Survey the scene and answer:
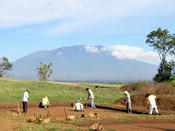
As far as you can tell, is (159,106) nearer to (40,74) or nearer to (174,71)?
(174,71)

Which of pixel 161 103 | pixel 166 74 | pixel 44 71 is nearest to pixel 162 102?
pixel 161 103

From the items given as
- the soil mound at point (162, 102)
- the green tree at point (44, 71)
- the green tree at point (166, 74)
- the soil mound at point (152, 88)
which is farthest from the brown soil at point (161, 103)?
the green tree at point (44, 71)

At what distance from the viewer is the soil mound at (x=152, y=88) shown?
38.1 m

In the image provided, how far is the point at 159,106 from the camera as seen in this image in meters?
27.5

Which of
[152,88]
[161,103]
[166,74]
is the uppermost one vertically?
[166,74]

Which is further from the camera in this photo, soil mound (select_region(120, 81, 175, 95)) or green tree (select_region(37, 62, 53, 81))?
green tree (select_region(37, 62, 53, 81))

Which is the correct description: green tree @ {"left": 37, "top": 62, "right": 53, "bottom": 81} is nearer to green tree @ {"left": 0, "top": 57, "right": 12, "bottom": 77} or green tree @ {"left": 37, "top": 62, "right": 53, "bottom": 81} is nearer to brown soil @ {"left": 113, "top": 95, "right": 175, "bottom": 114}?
green tree @ {"left": 0, "top": 57, "right": 12, "bottom": 77}

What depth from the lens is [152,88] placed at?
136ft

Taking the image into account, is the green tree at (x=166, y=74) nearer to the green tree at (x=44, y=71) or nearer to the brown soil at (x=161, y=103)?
the brown soil at (x=161, y=103)

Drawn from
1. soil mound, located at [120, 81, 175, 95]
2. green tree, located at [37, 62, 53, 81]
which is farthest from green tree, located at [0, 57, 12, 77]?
soil mound, located at [120, 81, 175, 95]

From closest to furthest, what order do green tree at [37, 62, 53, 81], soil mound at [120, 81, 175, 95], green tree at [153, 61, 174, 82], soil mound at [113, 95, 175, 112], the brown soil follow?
the brown soil
soil mound at [113, 95, 175, 112]
soil mound at [120, 81, 175, 95]
green tree at [153, 61, 174, 82]
green tree at [37, 62, 53, 81]

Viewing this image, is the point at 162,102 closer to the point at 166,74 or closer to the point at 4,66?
the point at 166,74

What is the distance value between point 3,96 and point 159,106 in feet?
58.6

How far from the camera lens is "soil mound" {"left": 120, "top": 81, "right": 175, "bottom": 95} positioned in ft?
125
